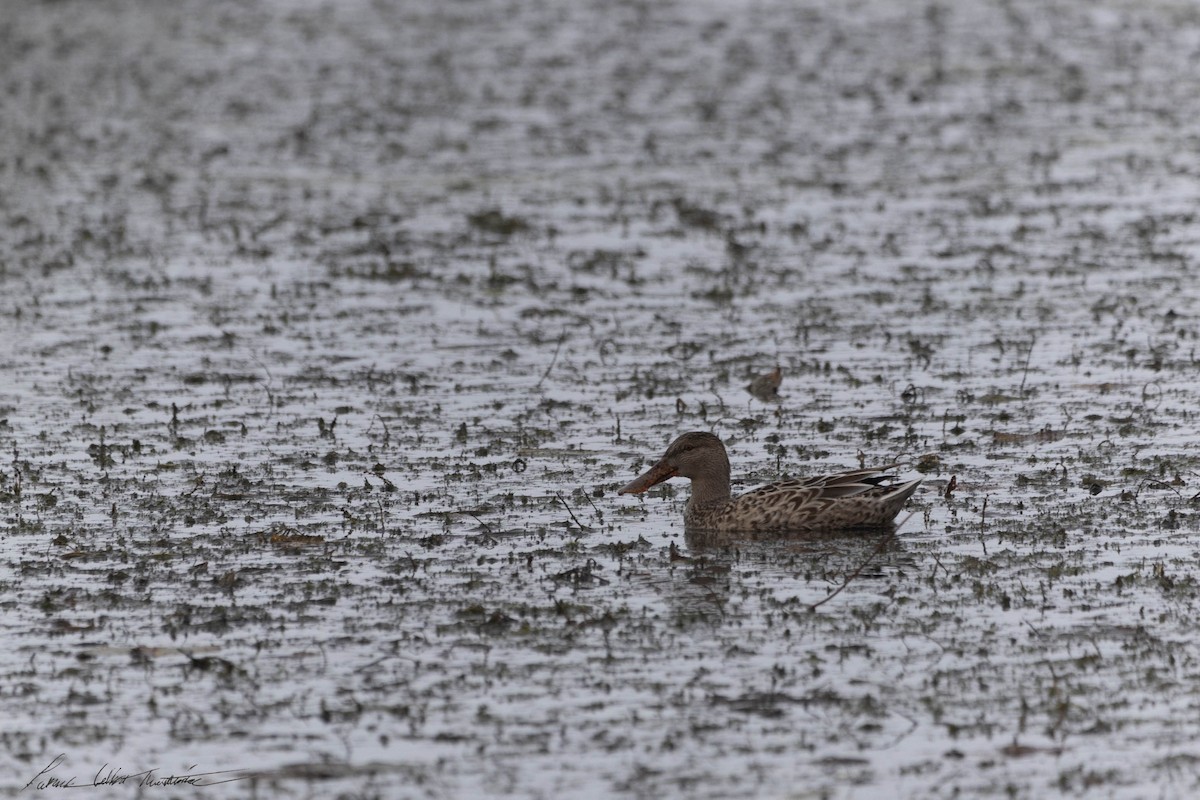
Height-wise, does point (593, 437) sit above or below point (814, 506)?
above

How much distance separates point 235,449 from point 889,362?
17.1 ft

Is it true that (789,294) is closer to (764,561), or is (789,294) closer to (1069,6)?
(764,561)

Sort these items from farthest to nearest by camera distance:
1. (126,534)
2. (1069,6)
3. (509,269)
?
(1069,6)
(509,269)
(126,534)

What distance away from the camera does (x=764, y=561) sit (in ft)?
36.3

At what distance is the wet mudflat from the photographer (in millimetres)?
8344

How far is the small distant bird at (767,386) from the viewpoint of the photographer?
14.9 m

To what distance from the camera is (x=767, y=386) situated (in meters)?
15.0

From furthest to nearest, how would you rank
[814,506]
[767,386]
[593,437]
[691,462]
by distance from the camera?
[767,386] → [593,437] → [691,462] → [814,506]

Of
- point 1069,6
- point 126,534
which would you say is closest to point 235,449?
point 126,534
